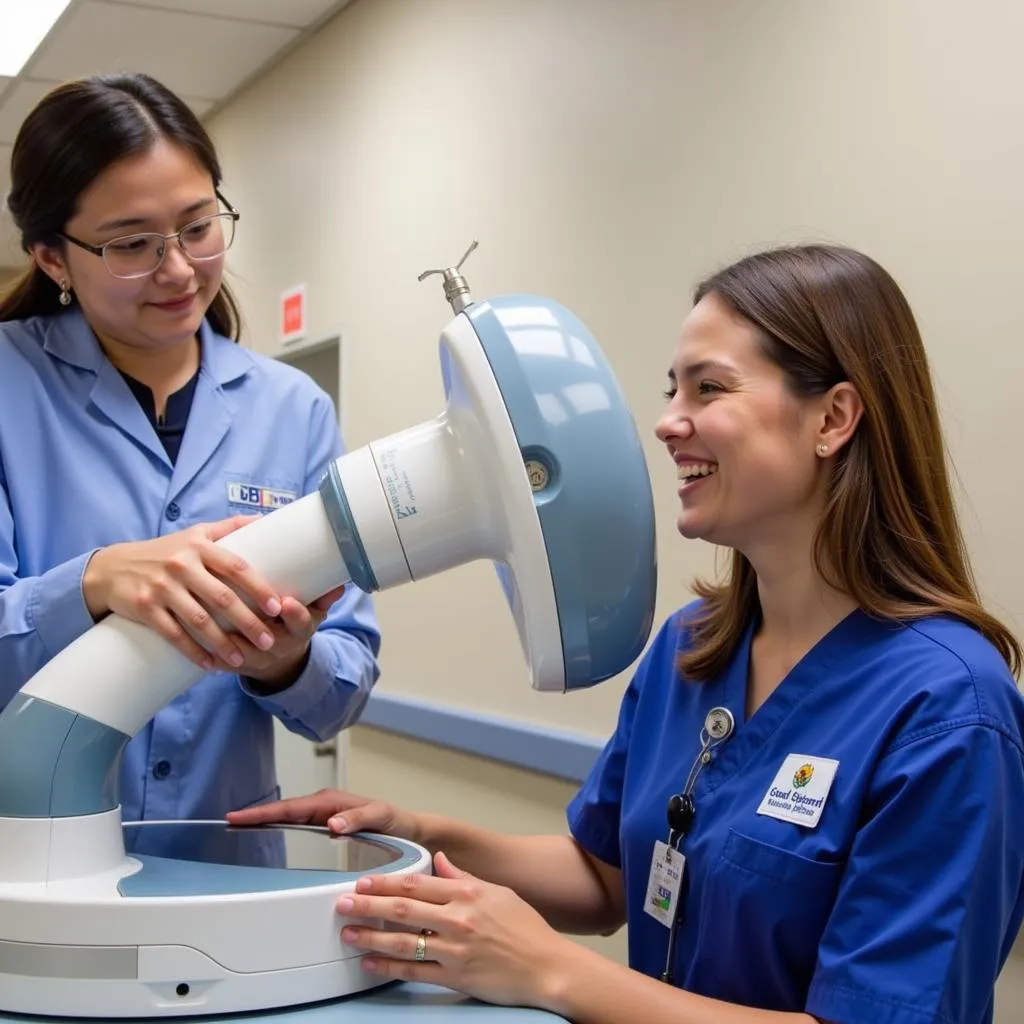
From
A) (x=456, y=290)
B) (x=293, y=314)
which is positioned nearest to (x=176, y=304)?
(x=456, y=290)

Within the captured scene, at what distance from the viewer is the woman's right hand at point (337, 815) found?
1275 millimetres

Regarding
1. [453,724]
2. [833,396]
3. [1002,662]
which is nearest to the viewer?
[1002,662]

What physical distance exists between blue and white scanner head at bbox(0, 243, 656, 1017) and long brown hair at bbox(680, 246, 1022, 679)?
0.33 metres

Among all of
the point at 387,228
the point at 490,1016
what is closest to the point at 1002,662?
the point at 490,1016

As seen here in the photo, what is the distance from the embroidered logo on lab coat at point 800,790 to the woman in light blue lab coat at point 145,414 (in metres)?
0.48

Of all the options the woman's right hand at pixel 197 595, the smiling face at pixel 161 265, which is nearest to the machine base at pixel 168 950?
the woman's right hand at pixel 197 595

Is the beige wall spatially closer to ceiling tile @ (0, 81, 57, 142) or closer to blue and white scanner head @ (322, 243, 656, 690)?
ceiling tile @ (0, 81, 57, 142)

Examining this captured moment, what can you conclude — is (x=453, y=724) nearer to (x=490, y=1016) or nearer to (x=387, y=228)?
(x=387, y=228)

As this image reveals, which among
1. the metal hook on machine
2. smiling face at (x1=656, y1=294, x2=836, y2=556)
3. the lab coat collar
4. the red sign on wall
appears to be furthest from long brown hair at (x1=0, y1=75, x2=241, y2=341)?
the red sign on wall

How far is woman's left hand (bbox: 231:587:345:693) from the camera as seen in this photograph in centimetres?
103

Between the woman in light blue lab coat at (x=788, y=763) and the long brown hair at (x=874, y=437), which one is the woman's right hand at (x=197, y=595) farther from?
the long brown hair at (x=874, y=437)

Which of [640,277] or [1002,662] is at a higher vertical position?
[640,277]

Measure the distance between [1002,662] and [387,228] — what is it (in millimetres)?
2755

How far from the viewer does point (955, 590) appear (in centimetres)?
121
